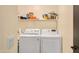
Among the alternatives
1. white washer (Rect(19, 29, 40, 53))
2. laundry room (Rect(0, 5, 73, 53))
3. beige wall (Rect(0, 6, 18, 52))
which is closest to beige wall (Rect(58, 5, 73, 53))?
laundry room (Rect(0, 5, 73, 53))

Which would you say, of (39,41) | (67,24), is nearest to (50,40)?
(39,41)

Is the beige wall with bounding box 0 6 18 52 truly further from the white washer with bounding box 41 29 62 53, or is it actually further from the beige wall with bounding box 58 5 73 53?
the white washer with bounding box 41 29 62 53

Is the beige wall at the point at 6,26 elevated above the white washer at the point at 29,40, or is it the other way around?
the beige wall at the point at 6,26

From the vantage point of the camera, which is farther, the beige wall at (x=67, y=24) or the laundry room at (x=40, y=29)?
the laundry room at (x=40, y=29)

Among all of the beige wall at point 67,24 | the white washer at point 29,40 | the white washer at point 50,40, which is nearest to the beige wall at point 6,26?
the beige wall at point 67,24

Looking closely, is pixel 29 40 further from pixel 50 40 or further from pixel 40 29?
pixel 50 40

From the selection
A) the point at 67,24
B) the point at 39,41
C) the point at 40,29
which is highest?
the point at 67,24

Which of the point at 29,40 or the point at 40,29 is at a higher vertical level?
the point at 40,29

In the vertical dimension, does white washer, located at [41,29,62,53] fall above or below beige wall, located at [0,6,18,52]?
below

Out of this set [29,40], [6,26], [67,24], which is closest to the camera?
[6,26]

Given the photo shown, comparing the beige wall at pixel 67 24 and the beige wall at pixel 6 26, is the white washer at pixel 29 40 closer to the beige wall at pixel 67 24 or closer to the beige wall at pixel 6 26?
the beige wall at pixel 67 24
